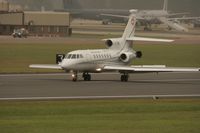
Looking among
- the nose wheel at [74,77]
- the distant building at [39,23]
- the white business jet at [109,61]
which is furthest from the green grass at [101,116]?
the distant building at [39,23]

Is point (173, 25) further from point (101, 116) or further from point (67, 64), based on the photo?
point (101, 116)

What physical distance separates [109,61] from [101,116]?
23.2m

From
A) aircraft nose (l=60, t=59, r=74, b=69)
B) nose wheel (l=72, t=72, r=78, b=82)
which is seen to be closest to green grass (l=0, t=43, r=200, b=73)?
nose wheel (l=72, t=72, r=78, b=82)

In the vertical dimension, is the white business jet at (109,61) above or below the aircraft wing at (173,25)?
above

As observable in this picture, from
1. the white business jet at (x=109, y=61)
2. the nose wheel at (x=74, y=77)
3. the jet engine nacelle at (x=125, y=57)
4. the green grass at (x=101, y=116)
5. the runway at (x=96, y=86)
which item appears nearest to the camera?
the green grass at (x=101, y=116)

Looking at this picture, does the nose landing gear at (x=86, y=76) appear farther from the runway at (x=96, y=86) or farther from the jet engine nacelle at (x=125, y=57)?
the jet engine nacelle at (x=125, y=57)

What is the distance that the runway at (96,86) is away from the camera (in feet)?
132

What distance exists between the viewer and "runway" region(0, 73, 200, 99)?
4009 centimetres

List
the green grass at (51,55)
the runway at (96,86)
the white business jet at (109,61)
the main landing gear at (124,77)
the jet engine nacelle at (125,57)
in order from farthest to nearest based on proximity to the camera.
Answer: the green grass at (51,55) < the jet engine nacelle at (125,57) < the main landing gear at (124,77) < the white business jet at (109,61) < the runway at (96,86)

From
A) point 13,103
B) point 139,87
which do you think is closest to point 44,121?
point 13,103

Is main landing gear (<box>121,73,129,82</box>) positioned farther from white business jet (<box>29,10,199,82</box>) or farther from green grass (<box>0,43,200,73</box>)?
green grass (<box>0,43,200,73</box>)

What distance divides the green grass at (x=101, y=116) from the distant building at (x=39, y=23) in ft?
304

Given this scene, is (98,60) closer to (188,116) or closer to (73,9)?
(188,116)

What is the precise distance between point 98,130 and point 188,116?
555 centimetres
